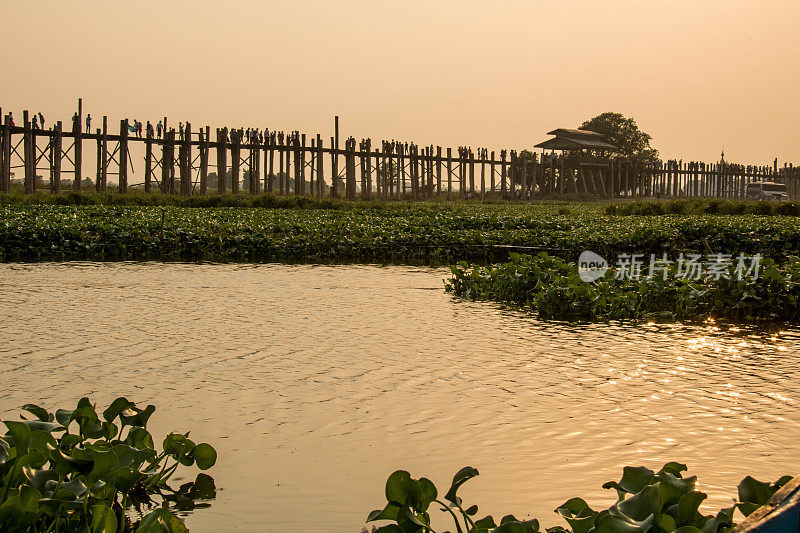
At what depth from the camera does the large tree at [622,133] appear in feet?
228

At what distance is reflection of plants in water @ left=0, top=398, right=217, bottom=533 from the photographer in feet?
9.09

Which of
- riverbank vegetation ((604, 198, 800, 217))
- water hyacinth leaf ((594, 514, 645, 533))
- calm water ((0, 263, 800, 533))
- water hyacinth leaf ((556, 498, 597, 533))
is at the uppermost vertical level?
riverbank vegetation ((604, 198, 800, 217))

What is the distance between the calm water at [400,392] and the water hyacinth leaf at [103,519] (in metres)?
0.91

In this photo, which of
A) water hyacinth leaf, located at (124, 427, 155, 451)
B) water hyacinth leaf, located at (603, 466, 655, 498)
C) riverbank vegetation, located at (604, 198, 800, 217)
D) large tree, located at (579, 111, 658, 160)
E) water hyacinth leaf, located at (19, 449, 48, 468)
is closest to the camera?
water hyacinth leaf, located at (603, 466, 655, 498)

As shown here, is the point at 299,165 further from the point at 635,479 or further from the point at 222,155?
the point at 635,479

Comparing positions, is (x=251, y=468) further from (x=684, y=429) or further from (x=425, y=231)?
(x=425, y=231)

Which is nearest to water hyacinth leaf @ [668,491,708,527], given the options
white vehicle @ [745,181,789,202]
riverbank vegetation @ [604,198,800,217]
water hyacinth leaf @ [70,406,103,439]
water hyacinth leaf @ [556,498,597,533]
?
water hyacinth leaf @ [556,498,597,533]

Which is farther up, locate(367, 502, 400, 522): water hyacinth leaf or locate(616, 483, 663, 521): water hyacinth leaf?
locate(616, 483, 663, 521): water hyacinth leaf

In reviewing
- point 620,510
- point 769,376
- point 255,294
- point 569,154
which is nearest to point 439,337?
point 769,376

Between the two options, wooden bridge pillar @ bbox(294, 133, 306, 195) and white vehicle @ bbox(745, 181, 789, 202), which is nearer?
wooden bridge pillar @ bbox(294, 133, 306, 195)

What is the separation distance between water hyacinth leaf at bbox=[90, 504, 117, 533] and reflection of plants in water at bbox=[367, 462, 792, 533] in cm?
80

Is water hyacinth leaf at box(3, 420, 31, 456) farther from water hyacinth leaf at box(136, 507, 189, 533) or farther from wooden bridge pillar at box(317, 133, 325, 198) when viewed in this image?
wooden bridge pillar at box(317, 133, 325, 198)

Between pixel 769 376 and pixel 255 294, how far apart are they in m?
6.49

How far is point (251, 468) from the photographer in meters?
4.35
